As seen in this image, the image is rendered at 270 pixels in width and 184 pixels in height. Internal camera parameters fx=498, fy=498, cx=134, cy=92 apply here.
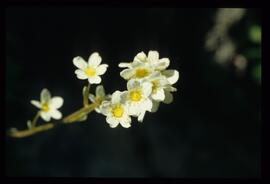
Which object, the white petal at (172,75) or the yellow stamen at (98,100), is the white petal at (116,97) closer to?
the yellow stamen at (98,100)

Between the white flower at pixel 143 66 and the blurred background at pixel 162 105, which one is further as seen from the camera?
the blurred background at pixel 162 105

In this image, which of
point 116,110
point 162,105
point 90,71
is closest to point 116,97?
point 116,110

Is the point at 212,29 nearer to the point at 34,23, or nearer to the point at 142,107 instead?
the point at 34,23

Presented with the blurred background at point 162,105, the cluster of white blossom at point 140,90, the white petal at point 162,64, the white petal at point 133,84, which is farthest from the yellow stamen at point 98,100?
the blurred background at point 162,105

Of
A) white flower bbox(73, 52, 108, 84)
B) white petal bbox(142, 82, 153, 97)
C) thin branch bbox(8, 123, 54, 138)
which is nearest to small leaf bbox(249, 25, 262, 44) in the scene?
white flower bbox(73, 52, 108, 84)

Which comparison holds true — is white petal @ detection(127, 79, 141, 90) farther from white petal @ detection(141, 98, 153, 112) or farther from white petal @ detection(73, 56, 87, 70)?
white petal @ detection(73, 56, 87, 70)

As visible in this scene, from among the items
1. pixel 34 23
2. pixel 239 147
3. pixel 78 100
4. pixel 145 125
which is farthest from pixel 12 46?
pixel 239 147
